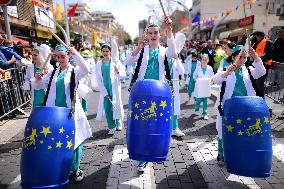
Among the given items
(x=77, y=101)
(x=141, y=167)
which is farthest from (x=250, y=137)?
(x=77, y=101)

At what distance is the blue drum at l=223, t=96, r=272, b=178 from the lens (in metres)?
3.21

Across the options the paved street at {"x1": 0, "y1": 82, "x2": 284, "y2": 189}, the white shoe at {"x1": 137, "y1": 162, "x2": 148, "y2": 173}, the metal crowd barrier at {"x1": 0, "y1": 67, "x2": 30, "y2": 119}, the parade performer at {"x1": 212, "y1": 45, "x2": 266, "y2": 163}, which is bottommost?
the paved street at {"x1": 0, "y1": 82, "x2": 284, "y2": 189}

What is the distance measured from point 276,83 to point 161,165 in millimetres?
4771

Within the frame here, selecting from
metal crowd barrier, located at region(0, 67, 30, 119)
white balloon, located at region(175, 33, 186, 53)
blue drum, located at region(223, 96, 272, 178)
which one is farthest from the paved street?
white balloon, located at region(175, 33, 186, 53)

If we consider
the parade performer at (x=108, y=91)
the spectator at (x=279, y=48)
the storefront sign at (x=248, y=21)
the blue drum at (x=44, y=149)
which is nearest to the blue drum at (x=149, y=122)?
the blue drum at (x=44, y=149)

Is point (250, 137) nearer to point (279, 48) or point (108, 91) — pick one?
point (108, 91)

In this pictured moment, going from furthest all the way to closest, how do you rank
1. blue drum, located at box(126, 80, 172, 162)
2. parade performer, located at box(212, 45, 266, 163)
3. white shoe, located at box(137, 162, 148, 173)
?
white shoe, located at box(137, 162, 148, 173) < parade performer, located at box(212, 45, 266, 163) < blue drum, located at box(126, 80, 172, 162)

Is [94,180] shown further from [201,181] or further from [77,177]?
[201,181]

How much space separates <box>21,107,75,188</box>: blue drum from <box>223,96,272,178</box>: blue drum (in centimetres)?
185

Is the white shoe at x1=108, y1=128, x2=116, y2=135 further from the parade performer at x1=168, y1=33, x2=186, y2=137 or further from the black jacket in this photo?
the black jacket

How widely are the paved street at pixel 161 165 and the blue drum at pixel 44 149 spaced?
2.65ft

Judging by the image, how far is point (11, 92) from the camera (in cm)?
770

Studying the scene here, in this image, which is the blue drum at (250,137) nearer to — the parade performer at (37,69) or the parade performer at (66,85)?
the parade performer at (66,85)

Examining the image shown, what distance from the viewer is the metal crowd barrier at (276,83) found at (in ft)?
24.3
